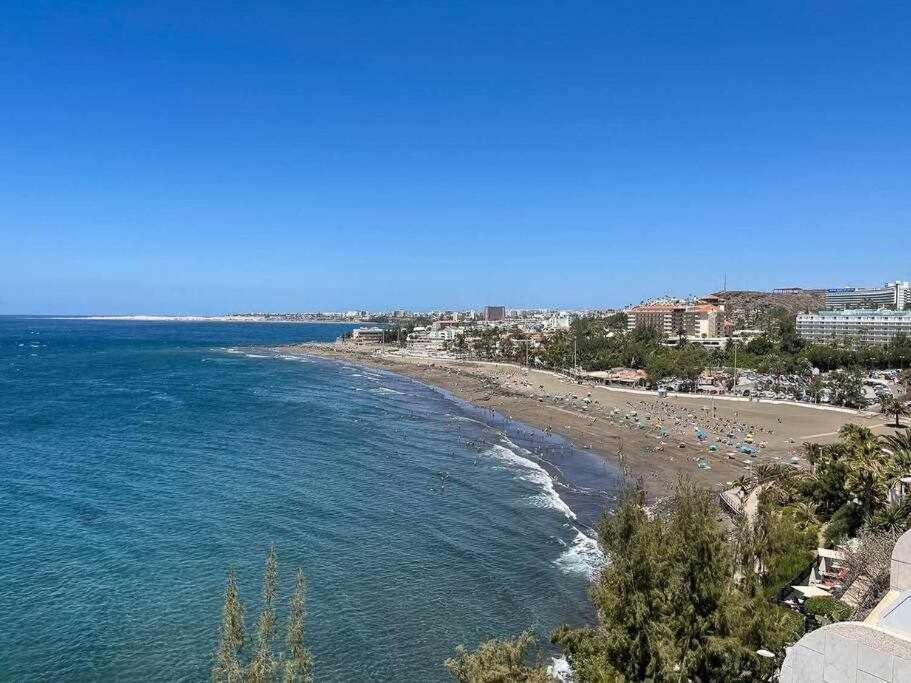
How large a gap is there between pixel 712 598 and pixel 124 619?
18.3 metres

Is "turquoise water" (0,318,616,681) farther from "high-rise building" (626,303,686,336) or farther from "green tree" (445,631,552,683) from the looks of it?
"high-rise building" (626,303,686,336)

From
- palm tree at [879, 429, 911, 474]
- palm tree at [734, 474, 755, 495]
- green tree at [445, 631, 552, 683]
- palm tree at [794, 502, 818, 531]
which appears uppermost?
palm tree at [879, 429, 911, 474]

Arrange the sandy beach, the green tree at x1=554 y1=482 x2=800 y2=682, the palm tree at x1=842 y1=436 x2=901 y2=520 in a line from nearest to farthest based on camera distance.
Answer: the green tree at x1=554 y1=482 x2=800 y2=682
the palm tree at x1=842 y1=436 x2=901 y2=520
the sandy beach

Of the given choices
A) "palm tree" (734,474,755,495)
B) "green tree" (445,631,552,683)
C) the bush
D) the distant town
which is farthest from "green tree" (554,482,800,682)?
the distant town

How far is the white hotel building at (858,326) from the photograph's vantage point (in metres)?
106

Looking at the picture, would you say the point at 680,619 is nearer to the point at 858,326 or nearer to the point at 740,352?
the point at 740,352

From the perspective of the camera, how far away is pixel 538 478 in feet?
125

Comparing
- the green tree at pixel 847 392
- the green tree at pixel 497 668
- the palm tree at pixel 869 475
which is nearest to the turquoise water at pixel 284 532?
the green tree at pixel 497 668

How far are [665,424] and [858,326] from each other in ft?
247

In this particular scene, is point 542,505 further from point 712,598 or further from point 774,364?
point 774,364

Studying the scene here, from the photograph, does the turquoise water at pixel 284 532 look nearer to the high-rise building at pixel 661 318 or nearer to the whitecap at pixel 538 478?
the whitecap at pixel 538 478

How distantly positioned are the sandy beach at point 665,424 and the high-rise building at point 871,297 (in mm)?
118875

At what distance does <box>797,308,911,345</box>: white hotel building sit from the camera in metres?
106

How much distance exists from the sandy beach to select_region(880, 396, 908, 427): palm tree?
108 centimetres
